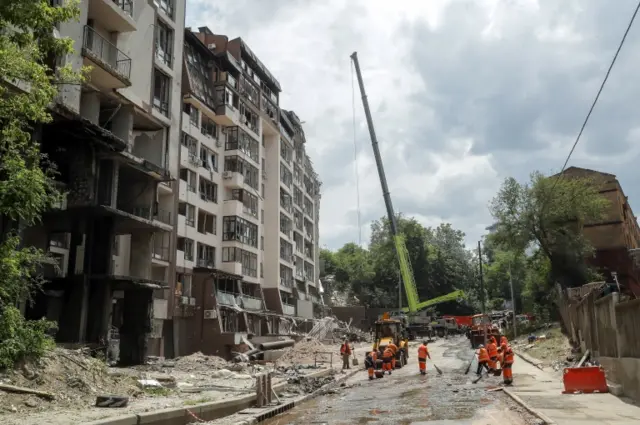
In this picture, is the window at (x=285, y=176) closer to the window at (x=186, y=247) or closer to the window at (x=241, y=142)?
the window at (x=241, y=142)

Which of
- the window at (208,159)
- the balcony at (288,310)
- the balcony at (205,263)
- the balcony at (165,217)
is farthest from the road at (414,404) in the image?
the balcony at (288,310)

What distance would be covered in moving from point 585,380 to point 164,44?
27.6 m

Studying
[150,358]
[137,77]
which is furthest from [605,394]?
[137,77]

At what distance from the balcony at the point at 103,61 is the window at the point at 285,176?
32.2 m

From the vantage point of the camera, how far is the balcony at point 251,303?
43559mm

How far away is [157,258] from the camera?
3300cm

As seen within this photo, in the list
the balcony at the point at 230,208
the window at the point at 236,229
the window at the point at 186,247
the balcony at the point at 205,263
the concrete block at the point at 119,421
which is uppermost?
the balcony at the point at 230,208

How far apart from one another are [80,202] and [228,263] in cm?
2148

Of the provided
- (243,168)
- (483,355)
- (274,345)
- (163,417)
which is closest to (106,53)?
(163,417)

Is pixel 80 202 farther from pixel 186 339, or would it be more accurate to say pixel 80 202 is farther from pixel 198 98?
pixel 198 98

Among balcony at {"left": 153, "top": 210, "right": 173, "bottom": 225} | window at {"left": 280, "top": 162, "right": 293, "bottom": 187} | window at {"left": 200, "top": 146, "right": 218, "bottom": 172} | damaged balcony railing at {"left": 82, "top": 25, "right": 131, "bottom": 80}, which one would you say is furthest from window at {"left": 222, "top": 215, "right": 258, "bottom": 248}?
damaged balcony railing at {"left": 82, "top": 25, "right": 131, "bottom": 80}

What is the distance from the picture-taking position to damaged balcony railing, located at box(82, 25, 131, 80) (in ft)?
79.6

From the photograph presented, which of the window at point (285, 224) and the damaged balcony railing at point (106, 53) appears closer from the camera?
the damaged balcony railing at point (106, 53)

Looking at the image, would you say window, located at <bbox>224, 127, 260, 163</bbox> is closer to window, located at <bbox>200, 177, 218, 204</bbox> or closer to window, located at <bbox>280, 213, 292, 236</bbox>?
window, located at <bbox>200, 177, 218, 204</bbox>
